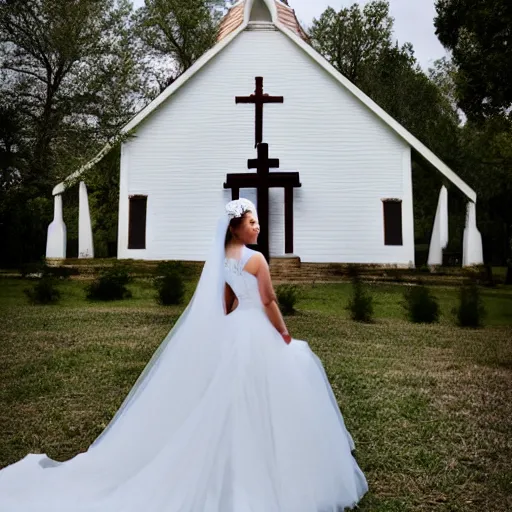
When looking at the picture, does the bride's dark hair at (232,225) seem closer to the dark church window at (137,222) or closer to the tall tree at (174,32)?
the dark church window at (137,222)

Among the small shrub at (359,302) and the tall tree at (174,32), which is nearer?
the small shrub at (359,302)

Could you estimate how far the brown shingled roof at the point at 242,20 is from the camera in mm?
6661

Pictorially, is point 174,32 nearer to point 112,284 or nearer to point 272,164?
point 272,164

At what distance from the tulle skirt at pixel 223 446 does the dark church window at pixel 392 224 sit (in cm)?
294

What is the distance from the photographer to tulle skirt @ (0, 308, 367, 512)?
9.08 feet

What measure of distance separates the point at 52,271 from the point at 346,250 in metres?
2.70

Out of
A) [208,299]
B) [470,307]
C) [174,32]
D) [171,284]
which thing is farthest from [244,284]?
[174,32]

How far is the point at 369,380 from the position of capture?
507 centimetres

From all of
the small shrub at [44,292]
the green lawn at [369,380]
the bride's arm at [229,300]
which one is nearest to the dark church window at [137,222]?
the green lawn at [369,380]

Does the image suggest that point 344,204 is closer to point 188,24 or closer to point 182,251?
point 182,251

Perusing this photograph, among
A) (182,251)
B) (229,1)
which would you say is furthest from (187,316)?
(229,1)

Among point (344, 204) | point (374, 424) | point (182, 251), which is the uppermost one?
point (344, 204)

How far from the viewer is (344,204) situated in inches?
236

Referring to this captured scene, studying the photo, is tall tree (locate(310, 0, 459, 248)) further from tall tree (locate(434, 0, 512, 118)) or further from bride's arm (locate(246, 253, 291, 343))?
bride's arm (locate(246, 253, 291, 343))
